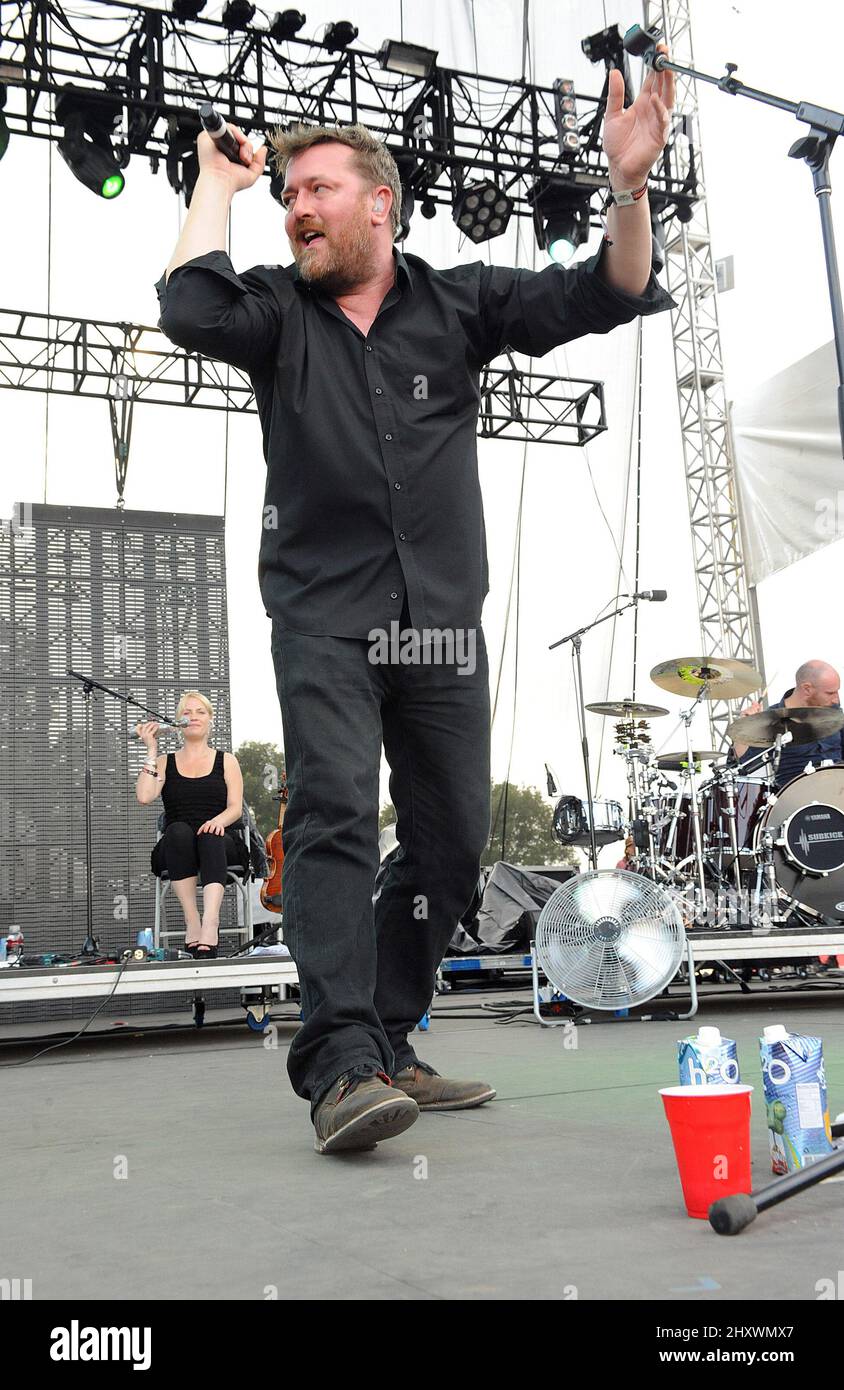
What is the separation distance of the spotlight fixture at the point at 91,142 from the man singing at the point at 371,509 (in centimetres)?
589

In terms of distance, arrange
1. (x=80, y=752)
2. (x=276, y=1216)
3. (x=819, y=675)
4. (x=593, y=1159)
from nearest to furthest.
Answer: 1. (x=276, y=1216)
2. (x=593, y=1159)
3. (x=819, y=675)
4. (x=80, y=752)

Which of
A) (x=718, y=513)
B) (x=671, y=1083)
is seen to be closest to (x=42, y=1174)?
(x=671, y=1083)

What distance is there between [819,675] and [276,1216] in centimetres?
535

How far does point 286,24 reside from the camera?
7.06 metres

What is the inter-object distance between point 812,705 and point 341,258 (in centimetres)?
475

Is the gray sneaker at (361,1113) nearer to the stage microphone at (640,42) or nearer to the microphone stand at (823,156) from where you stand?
the microphone stand at (823,156)

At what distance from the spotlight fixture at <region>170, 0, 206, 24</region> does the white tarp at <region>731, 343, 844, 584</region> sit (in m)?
5.79

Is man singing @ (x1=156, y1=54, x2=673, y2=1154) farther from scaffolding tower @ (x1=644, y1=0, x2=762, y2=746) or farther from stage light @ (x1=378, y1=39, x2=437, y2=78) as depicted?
scaffolding tower @ (x1=644, y1=0, x2=762, y2=746)

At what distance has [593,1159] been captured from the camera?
5.04 ft

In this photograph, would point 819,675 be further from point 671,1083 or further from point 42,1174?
point 42,1174

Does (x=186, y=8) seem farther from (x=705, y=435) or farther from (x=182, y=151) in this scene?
(x=705, y=435)

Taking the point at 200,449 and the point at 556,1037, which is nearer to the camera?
the point at 556,1037
